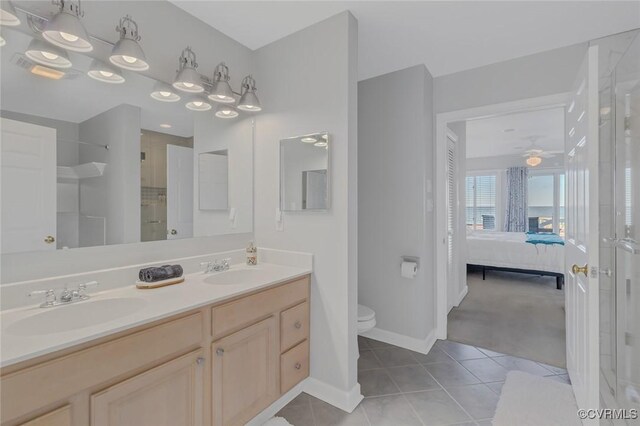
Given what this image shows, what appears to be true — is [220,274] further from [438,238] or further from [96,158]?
[438,238]

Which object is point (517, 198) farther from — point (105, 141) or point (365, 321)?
point (105, 141)

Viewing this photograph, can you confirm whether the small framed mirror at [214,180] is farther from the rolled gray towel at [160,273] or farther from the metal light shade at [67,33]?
the metal light shade at [67,33]

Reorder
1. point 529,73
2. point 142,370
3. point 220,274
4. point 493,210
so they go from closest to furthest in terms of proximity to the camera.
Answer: point 142,370 < point 220,274 < point 529,73 < point 493,210

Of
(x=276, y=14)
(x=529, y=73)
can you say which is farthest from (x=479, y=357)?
(x=276, y=14)

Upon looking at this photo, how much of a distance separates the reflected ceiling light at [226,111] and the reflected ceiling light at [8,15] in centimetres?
106

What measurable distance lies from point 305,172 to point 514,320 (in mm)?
3066

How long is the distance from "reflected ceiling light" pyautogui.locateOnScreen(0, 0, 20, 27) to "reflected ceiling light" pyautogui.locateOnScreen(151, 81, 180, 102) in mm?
608

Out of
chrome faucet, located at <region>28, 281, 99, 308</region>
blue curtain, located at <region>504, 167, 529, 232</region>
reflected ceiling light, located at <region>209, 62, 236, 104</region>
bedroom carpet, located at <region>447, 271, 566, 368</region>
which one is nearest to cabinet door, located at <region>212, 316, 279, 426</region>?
chrome faucet, located at <region>28, 281, 99, 308</region>

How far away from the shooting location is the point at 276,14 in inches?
76.5

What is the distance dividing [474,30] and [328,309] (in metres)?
2.26

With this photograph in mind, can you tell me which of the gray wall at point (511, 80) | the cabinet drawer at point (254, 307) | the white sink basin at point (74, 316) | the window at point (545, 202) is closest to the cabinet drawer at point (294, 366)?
the cabinet drawer at point (254, 307)

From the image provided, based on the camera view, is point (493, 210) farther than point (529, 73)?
Yes

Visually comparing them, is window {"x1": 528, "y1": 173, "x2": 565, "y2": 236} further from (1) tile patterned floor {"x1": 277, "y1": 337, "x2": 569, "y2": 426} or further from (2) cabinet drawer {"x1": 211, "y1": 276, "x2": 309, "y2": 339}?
(2) cabinet drawer {"x1": 211, "y1": 276, "x2": 309, "y2": 339}

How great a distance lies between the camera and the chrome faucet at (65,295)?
129 centimetres
